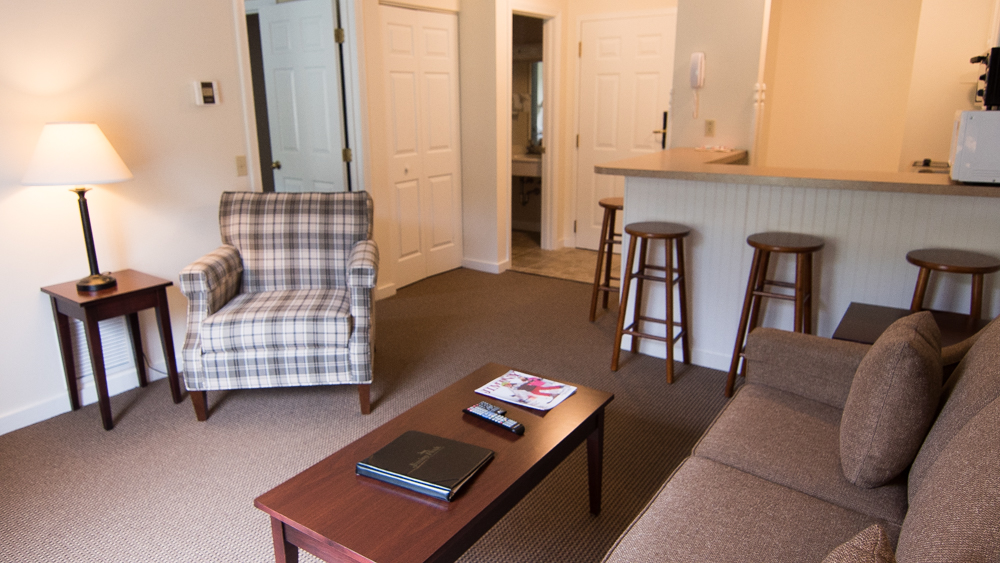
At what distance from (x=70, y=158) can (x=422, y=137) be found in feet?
8.33

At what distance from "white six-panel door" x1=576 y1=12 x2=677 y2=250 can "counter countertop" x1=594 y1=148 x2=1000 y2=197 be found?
1.75 metres

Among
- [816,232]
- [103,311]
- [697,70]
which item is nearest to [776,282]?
[816,232]

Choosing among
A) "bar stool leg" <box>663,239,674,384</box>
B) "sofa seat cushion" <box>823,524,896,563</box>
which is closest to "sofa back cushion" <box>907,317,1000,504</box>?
"sofa seat cushion" <box>823,524,896,563</box>

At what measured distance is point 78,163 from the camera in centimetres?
269

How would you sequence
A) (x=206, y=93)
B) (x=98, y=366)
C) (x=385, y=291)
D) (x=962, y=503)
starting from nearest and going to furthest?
(x=962, y=503), (x=98, y=366), (x=206, y=93), (x=385, y=291)

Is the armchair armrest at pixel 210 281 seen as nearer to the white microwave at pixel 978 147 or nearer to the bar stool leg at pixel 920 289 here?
the bar stool leg at pixel 920 289

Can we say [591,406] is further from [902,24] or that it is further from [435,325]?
[902,24]

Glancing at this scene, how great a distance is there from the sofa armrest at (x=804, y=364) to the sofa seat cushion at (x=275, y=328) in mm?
1675

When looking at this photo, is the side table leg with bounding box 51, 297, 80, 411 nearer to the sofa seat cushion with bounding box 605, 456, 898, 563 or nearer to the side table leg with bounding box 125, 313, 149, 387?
the side table leg with bounding box 125, 313, 149, 387

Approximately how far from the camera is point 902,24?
183 inches

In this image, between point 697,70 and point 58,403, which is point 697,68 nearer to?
point 697,70

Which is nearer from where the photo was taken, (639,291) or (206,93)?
(206,93)

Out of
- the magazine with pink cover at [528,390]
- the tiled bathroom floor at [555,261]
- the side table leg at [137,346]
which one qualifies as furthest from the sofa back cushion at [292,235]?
the tiled bathroom floor at [555,261]

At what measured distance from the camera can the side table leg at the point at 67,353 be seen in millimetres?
2904
